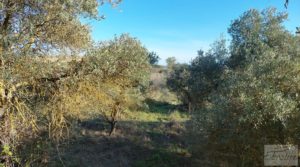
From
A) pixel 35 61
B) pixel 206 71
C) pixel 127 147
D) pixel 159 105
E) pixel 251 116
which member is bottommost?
pixel 127 147

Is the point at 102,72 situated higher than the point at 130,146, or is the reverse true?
the point at 102,72

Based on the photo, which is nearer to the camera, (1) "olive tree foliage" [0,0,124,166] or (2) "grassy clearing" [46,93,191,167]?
(1) "olive tree foliage" [0,0,124,166]

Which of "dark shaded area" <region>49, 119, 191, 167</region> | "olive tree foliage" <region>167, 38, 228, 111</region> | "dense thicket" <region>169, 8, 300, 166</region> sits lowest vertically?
"dark shaded area" <region>49, 119, 191, 167</region>

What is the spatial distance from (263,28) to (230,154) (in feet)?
32.0

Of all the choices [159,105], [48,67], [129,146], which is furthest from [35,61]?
[159,105]

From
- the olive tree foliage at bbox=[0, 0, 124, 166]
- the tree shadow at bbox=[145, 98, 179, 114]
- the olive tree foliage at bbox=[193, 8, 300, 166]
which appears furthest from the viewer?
the tree shadow at bbox=[145, 98, 179, 114]

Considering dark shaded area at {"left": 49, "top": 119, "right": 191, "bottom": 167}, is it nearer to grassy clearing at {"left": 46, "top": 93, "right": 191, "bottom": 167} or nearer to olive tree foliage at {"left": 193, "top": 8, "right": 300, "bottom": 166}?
grassy clearing at {"left": 46, "top": 93, "right": 191, "bottom": 167}

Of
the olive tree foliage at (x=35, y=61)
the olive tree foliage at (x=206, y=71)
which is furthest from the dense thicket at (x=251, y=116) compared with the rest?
the olive tree foliage at (x=206, y=71)

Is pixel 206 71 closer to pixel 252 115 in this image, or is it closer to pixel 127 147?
pixel 127 147

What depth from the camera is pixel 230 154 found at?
9.16 metres

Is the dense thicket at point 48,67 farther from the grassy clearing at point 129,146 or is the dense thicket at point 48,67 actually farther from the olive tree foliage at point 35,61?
the grassy clearing at point 129,146

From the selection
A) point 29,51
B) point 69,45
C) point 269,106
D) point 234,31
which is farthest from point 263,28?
point 29,51

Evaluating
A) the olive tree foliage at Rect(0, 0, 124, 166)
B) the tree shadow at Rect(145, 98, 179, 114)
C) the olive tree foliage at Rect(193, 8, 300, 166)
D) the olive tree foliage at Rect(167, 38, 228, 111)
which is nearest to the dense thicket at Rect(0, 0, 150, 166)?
the olive tree foliage at Rect(0, 0, 124, 166)

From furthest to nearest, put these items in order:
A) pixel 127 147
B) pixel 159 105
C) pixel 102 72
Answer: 1. pixel 159 105
2. pixel 127 147
3. pixel 102 72
